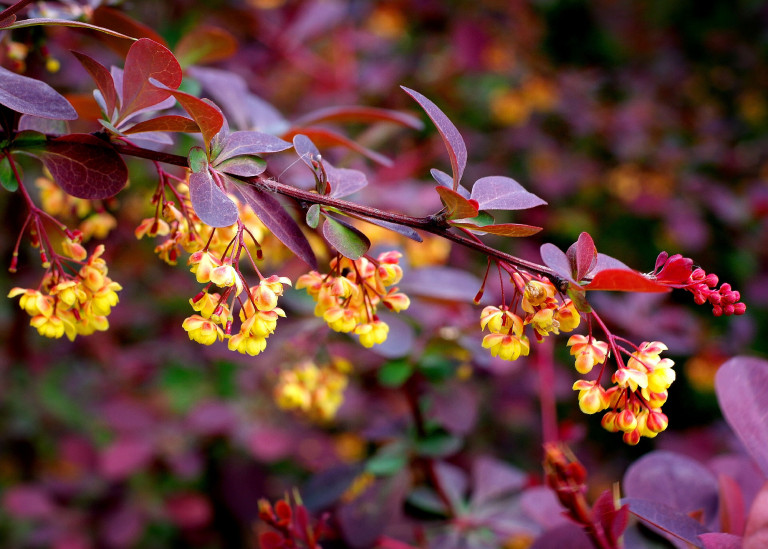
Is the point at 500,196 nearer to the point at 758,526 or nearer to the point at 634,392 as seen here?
A: the point at 634,392

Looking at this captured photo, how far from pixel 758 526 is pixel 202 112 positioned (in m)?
0.70

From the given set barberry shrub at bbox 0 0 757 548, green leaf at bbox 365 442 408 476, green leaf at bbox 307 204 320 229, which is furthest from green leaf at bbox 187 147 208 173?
green leaf at bbox 365 442 408 476

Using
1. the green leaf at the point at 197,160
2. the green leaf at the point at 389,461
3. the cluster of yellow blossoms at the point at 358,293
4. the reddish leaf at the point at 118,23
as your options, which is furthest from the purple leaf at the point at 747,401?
the reddish leaf at the point at 118,23

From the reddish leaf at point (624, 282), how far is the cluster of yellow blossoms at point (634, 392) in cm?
8

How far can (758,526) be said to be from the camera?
61 cm

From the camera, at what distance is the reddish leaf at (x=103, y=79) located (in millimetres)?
579

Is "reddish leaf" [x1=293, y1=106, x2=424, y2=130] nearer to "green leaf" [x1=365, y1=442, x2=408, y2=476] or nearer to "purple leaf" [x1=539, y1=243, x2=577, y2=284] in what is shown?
"purple leaf" [x1=539, y1=243, x2=577, y2=284]

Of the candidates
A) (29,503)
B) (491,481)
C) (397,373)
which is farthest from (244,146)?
(29,503)

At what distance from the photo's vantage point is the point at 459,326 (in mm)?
1152

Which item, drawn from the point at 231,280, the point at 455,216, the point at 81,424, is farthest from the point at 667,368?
the point at 81,424

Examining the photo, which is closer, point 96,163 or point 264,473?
point 96,163

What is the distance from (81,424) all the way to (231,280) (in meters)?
1.59

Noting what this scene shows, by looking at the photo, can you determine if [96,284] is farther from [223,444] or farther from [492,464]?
[223,444]

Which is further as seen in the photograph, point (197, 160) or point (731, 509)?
point (731, 509)
